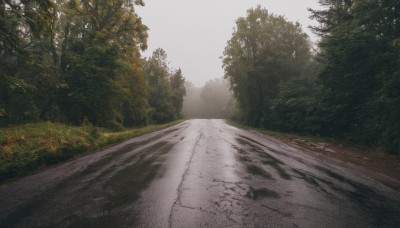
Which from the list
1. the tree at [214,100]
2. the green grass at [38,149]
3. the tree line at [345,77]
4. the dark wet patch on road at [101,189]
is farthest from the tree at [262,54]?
the tree at [214,100]

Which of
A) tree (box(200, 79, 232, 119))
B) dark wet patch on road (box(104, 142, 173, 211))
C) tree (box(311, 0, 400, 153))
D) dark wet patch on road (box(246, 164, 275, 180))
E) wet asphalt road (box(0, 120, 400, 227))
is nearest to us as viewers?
wet asphalt road (box(0, 120, 400, 227))

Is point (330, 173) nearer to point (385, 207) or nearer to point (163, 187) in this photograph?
point (385, 207)

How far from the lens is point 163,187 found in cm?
587

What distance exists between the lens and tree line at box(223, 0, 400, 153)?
13594mm

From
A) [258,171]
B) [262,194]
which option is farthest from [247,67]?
[262,194]

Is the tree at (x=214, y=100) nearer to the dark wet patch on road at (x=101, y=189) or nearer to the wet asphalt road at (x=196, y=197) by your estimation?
the dark wet patch on road at (x=101, y=189)

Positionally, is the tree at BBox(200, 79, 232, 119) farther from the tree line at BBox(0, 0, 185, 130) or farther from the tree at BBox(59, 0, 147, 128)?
the tree line at BBox(0, 0, 185, 130)

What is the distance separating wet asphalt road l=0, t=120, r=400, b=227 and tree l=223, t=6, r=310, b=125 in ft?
95.6

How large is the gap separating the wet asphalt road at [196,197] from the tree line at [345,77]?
281 inches

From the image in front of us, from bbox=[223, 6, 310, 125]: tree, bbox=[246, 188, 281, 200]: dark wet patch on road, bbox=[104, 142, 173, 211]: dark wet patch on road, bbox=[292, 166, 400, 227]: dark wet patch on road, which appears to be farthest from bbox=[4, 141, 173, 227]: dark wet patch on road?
bbox=[223, 6, 310, 125]: tree

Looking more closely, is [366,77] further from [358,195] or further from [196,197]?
[196,197]

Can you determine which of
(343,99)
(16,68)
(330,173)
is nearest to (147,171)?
(330,173)

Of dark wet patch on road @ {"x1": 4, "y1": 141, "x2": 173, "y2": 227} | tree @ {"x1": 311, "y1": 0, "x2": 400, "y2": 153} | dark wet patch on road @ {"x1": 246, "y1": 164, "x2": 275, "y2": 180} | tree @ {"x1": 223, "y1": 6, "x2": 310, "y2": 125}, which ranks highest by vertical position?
tree @ {"x1": 223, "y1": 6, "x2": 310, "y2": 125}

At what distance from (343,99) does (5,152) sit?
17817 millimetres
